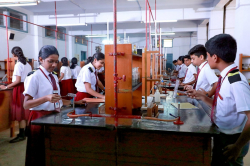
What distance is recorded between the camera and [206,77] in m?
2.89

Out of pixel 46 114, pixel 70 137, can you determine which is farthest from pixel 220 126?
pixel 46 114

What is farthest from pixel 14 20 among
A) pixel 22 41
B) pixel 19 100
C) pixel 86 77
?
pixel 86 77

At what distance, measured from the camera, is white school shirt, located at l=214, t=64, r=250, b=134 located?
4.17ft

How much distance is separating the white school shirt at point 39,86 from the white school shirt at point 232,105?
4.97ft

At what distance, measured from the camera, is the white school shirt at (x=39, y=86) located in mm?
1821

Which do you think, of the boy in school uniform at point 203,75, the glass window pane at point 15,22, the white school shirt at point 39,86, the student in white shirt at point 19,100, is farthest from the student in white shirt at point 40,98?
the glass window pane at point 15,22

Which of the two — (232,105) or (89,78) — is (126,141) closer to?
(232,105)

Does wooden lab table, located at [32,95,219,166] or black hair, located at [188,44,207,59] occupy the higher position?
black hair, located at [188,44,207,59]

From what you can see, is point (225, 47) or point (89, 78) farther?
point (89, 78)

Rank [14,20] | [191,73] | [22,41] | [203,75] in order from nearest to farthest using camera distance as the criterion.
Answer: [203,75] < [191,73] < [14,20] < [22,41]

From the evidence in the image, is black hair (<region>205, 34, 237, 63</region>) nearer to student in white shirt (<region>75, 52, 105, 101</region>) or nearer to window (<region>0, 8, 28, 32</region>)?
student in white shirt (<region>75, 52, 105, 101</region>)

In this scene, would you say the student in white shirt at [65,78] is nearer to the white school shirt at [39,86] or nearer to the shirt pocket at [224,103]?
the white school shirt at [39,86]

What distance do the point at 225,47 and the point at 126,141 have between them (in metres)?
1.02

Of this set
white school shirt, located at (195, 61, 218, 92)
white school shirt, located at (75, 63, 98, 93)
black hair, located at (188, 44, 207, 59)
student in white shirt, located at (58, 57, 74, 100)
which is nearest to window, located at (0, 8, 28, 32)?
student in white shirt, located at (58, 57, 74, 100)
